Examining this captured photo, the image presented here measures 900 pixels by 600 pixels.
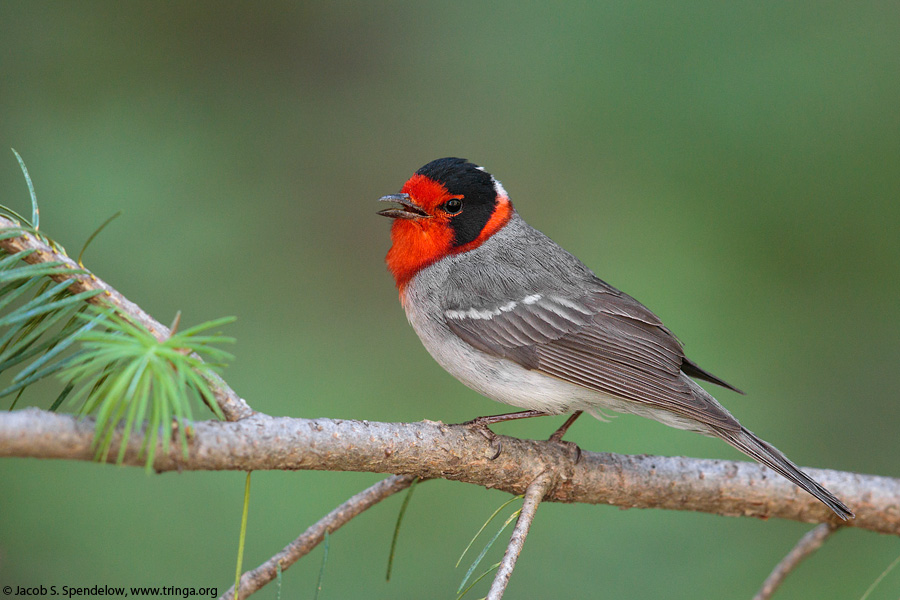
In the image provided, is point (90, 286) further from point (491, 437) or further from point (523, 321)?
point (523, 321)

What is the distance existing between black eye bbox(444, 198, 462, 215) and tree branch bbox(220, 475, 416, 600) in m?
1.65

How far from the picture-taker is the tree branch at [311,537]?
222 centimetres

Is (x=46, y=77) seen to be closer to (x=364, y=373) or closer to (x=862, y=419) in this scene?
(x=364, y=373)

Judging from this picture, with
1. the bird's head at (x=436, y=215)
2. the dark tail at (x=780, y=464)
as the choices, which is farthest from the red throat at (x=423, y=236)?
the dark tail at (x=780, y=464)

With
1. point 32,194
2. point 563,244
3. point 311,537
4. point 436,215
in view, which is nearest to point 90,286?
point 32,194

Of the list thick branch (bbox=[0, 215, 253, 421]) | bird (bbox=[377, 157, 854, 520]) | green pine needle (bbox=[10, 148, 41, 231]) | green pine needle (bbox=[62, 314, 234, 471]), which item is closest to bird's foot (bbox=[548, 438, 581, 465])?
bird (bbox=[377, 157, 854, 520])

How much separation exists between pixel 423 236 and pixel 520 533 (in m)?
1.98

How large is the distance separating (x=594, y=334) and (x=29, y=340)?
2.41 m

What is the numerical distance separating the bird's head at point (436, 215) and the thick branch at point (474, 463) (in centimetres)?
133

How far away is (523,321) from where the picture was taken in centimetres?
355

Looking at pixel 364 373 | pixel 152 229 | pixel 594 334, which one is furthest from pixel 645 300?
pixel 152 229

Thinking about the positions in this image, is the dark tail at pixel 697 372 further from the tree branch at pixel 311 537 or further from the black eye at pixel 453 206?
the tree branch at pixel 311 537

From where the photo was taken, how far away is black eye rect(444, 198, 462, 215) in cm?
395

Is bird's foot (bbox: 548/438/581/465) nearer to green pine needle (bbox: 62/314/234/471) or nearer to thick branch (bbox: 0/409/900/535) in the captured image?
thick branch (bbox: 0/409/900/535)
